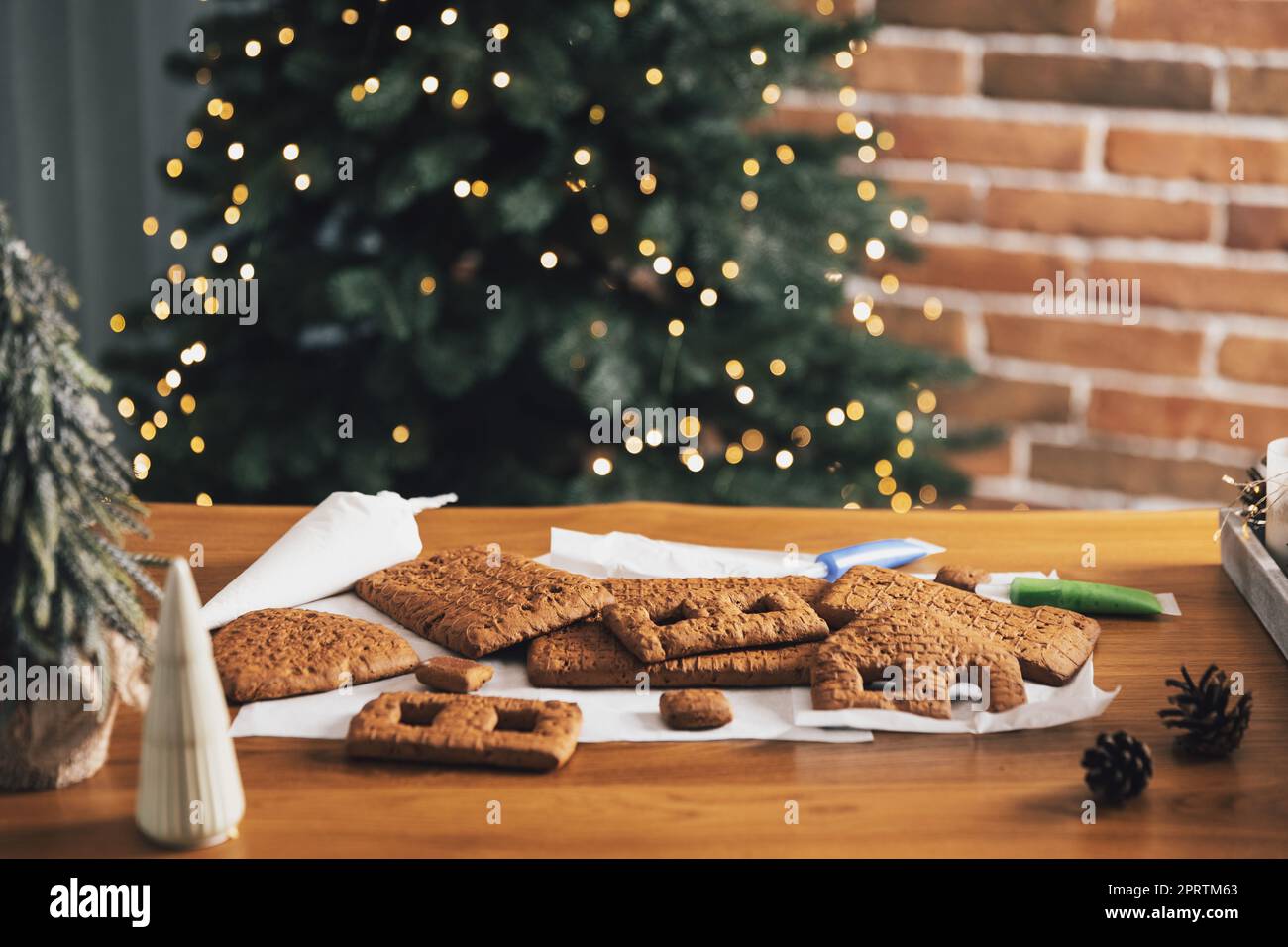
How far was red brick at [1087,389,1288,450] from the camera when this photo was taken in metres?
2.25

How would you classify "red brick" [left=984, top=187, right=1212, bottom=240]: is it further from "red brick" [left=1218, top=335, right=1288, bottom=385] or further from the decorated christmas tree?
the decorated christmas tree

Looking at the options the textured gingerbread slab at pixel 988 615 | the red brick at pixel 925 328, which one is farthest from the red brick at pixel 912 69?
the textured gingerbread slab at pixel 988 615

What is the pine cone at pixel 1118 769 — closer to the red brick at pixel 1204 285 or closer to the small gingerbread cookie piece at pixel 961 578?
the small gingerbread cookie piece at pixel 961 578

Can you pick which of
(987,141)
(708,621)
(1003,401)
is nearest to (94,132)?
(987,141)

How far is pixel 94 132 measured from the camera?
2613 mm

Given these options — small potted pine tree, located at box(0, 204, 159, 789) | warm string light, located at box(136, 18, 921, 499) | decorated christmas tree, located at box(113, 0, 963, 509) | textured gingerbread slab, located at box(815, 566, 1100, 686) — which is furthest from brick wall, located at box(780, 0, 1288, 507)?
small potted pine tree, located at box(0, 204, 159, 789)

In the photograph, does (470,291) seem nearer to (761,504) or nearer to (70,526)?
(761,504)

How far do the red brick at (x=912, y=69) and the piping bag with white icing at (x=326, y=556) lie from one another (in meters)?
1.56

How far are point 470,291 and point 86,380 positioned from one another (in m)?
1.10

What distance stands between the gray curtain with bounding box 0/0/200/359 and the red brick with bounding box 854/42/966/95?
51.0 inches

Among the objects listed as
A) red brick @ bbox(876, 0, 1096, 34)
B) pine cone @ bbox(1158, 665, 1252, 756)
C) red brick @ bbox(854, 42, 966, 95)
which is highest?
red brick @ bbox(876, 0, 1096, 34)

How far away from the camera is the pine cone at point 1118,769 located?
0.73 meters

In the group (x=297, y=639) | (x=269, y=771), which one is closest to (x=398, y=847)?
(x=269, y=771)

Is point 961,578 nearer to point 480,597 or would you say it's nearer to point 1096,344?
point 480,597
